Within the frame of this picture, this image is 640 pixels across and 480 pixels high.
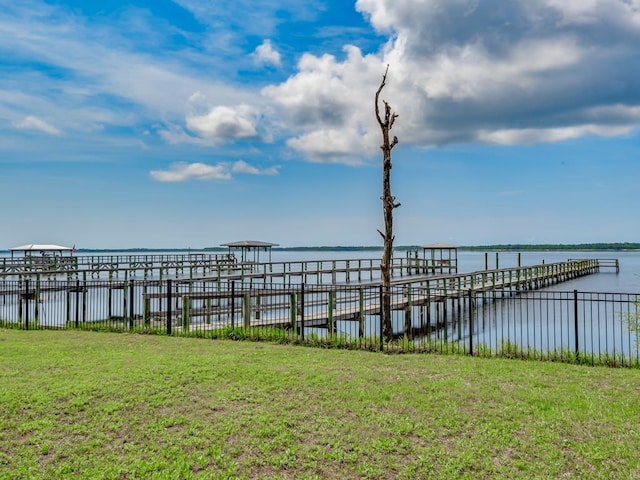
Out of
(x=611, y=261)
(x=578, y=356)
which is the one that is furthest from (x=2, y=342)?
(x=611, y=261)

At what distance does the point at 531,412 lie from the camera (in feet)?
22.9

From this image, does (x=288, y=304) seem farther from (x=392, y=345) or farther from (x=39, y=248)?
(x=39, y=248)

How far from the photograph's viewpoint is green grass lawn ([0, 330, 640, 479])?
5.55 m

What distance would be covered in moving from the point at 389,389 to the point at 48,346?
7950mm

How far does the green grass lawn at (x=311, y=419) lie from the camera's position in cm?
555

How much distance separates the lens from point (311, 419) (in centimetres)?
669

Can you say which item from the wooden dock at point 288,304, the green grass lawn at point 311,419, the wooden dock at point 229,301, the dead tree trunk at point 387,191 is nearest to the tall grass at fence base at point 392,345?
the wooden dock at point 229,301

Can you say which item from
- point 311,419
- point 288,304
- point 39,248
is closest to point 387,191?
point 288,304

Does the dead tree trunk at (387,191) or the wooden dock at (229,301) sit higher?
the dead tree trunk at (387,191)

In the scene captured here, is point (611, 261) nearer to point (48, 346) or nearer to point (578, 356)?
point (578, 356)

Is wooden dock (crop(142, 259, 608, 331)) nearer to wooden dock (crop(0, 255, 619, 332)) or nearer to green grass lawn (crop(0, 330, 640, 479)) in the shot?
wooden dock (crop(0, 255, 619, 332))

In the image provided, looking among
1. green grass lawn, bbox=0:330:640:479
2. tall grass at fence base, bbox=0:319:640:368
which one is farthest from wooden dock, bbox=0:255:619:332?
green grass lawn, bbox=0:330:640:479

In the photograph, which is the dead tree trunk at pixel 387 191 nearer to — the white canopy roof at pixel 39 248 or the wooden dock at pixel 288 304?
the wooden dock at pixel 288 304

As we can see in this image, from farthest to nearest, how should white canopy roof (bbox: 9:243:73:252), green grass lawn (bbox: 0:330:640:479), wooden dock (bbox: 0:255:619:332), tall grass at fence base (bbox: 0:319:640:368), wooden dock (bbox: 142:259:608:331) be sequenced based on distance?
white canopy roof (bbox: 9:243:73:252) < wooden dock (bbox: 0:255:619:332) < wooden dock (bbox: 142:259:608:331) < tall grass at fence base (bbox: 0:319:640:368) < green grass lawn (bbox: 0:330:640:479)
